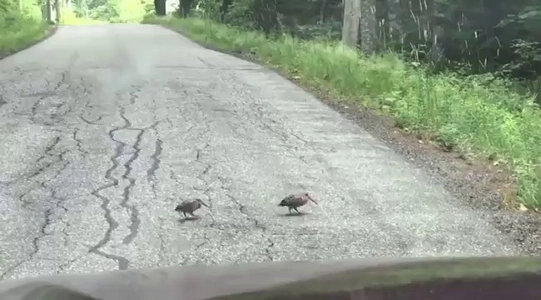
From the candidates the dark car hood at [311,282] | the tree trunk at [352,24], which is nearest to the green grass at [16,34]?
the tree trunk at [352,24]

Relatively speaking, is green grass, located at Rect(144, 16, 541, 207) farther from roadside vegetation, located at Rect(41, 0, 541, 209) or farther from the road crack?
the road crack

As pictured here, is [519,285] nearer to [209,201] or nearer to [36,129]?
[209,201]

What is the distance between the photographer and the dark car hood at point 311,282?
219 centimetres

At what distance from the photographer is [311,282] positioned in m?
2.30

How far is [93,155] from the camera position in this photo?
25.7 feet

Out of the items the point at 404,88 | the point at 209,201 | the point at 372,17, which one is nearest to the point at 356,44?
the point at 372,17

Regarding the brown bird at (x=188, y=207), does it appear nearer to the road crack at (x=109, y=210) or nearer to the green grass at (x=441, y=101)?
the road crack at (x=109, y=210)

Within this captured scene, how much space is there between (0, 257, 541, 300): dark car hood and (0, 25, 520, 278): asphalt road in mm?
2467

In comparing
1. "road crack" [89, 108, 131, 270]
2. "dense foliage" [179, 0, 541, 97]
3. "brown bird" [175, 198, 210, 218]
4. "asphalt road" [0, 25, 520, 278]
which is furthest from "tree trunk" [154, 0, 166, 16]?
"brown bird" [175, 198, 210, 218]

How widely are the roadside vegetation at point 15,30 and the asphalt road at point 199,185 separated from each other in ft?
26.1

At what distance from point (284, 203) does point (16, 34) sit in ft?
61.0

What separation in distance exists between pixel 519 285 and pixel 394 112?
8154 millimetres

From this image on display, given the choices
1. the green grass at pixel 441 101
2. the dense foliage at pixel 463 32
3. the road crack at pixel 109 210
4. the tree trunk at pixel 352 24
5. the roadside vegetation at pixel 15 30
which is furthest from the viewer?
the roadside vegetation at pixel 15 30

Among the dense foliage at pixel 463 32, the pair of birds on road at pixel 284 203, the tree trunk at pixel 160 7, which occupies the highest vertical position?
the dense foliage at pixel 463 32
